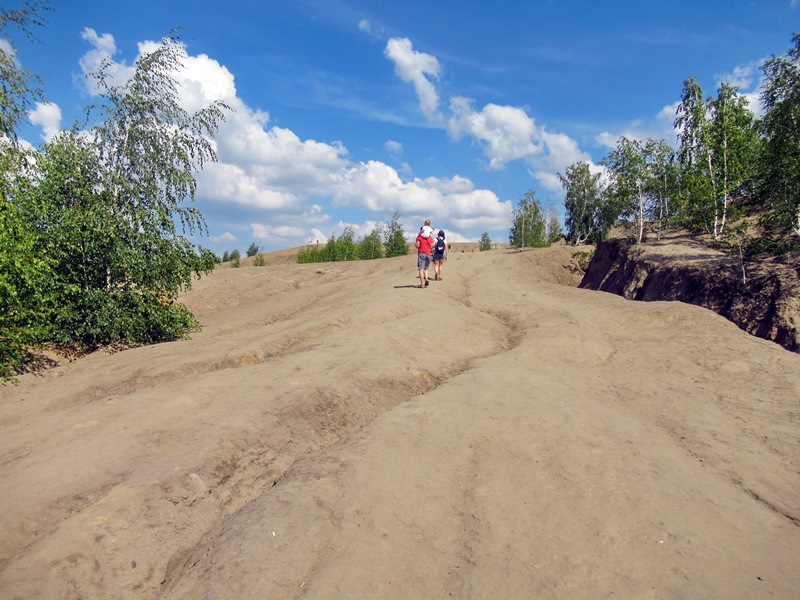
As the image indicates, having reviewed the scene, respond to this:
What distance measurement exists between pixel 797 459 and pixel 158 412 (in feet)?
27.2

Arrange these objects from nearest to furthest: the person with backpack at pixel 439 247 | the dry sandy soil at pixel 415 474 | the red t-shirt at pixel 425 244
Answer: the dry sandy soil at pixel 415 474
the red t-shirt at pixel 425 244
the person with backpack at pixel 439 247

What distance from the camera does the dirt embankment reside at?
13.4 m

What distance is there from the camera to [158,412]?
297 inches

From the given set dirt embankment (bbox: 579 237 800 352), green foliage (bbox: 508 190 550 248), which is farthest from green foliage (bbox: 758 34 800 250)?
green foliage (bbox: 508 190 550 248)

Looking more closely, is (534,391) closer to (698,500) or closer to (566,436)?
(566,436)

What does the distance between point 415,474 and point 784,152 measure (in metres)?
15.1

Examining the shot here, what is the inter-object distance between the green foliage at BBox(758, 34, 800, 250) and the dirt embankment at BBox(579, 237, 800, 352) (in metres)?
1.18

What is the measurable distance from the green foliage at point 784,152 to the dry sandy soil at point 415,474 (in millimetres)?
5998

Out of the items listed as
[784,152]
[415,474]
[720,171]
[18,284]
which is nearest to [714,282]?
[784,152]

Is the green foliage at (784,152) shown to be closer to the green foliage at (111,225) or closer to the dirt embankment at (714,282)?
the dirt embankment at (714,282)

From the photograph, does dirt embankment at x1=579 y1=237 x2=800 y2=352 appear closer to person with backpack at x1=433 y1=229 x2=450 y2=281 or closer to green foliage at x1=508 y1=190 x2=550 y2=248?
person with backpack at x1=433 y1=229 x2=450 y2=281

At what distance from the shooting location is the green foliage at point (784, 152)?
1451 centimetres

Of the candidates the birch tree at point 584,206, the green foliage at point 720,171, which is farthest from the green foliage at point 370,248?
the green foliage at point 720,171

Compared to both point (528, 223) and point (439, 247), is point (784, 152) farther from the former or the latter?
point (528, 223)
